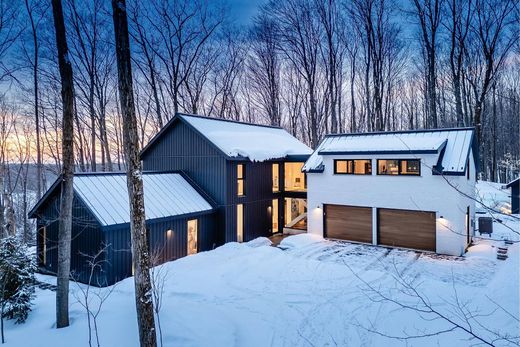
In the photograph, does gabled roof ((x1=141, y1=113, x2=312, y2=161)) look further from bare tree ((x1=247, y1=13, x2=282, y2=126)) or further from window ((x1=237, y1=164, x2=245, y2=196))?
bare tree ((x1=247, y1=13, x2=282, y2=126))

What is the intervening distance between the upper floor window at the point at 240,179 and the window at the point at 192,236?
10.1ft

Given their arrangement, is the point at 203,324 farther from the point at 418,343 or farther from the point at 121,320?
the point at 418,343

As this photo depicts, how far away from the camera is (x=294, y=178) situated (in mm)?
21984

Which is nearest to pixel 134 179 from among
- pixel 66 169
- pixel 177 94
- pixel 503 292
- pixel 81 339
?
pixel 66 169

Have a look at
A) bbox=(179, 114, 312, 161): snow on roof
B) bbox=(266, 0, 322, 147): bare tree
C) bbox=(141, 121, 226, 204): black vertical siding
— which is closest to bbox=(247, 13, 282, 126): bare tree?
bbox=(266, 0, 322, 147): bare tree

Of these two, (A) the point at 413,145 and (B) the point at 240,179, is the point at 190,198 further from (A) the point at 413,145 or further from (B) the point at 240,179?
(A) the point at 413,145

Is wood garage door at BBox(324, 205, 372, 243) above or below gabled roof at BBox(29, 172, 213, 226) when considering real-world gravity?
below

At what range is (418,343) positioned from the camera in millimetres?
7207

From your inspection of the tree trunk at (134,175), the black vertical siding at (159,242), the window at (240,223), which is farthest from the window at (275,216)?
the tree trunk at (134,175)

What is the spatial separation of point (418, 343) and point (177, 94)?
2559 centimetres

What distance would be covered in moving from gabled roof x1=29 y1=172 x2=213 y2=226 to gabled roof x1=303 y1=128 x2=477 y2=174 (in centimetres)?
658

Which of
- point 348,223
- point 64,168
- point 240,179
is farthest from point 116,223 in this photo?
point 348,223

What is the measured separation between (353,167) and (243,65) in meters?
19.2

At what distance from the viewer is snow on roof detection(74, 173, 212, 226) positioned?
12391 millimetres
